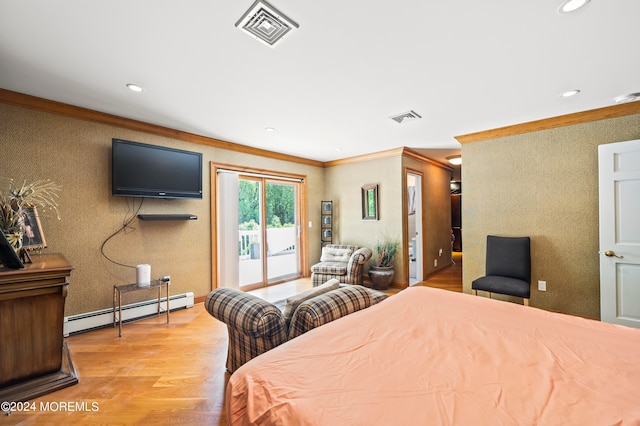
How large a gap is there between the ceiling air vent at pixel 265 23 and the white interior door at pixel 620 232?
3.49 m

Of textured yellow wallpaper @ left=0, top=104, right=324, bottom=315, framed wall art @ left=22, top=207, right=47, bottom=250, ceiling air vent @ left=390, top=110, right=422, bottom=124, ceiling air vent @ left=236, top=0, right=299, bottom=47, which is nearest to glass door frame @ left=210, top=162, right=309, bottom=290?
textured yellow wallpaper @ left=0, top=104, right=324, bottom=315

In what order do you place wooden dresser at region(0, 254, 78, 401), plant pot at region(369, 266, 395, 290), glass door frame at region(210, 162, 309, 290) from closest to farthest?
wooden dresser at region(0, 254, 78, 401)
glass door frame at region(210, 162, 309, 290)
plant pot at region(369, 266, 395, 290)

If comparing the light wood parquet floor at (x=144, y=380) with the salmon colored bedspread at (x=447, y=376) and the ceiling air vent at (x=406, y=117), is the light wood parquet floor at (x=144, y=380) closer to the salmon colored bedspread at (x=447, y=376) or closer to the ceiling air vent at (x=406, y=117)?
the salmon colored bedspread at (x=447, y=376)

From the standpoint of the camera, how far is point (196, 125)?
3561 mm

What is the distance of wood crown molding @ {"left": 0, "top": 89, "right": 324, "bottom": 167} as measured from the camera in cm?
Result: 268

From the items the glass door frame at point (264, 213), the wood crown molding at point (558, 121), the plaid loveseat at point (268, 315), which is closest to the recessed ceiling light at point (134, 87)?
the glass door frame at point (264, 213)

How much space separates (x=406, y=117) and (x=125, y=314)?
4.15 metres

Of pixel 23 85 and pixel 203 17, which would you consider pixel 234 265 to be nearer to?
pixel 23 85

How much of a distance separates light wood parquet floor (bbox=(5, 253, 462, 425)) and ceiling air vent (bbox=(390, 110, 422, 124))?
3.16m

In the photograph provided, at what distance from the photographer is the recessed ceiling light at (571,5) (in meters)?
1.53

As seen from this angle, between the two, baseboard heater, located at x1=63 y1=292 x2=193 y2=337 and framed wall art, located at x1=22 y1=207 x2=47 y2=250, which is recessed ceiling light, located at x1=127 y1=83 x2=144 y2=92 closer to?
framed wall art, located at x1=22 y1=207 x2=47 y2=250

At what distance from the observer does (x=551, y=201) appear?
3443 mm

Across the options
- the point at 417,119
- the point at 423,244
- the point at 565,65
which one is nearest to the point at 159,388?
the point at 417,119

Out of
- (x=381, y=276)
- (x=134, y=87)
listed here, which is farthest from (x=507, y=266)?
(x=134, y=87)
